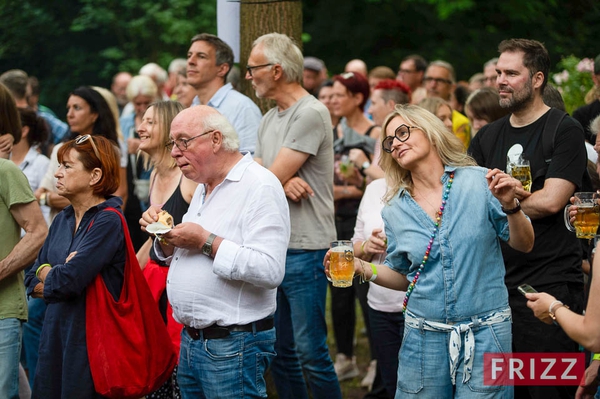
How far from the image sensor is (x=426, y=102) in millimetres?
6664

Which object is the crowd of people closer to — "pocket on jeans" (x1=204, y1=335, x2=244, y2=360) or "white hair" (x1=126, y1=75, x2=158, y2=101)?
"pocket on jeans" (x1=204, y1=335, x2=244, y2=360)

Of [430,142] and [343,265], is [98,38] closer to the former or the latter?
[430,142]

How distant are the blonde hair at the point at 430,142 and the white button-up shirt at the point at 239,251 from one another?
578mm

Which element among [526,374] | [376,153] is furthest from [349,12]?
[526,374]

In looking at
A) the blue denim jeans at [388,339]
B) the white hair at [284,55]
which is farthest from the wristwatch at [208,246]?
the white hair at [284,55]

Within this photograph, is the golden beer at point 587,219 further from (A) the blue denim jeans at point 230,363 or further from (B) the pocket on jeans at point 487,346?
(A) the blue denim jeans at point 230,363

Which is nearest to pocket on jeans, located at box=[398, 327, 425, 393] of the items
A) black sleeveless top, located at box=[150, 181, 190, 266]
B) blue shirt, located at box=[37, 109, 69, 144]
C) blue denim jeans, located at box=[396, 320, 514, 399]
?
blue denim jeans, located at box=[396, 320, 514, 399]

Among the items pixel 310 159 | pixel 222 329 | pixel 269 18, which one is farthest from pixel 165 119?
pixel 222 329

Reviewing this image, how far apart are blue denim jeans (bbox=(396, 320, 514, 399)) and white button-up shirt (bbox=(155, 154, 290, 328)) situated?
773 millimetres

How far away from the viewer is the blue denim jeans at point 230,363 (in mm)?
4207

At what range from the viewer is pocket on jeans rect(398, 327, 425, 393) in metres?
4.00

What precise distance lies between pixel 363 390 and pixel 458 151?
3477 mm

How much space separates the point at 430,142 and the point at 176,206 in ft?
5.99

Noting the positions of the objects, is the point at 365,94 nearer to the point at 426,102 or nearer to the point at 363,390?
the point at 426,102
